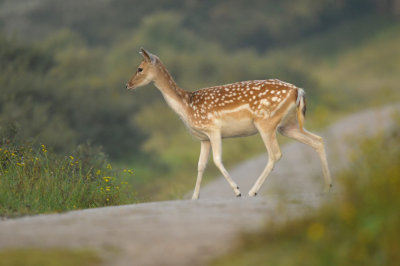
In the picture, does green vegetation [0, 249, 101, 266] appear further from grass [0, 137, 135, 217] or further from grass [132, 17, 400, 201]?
grass [0, 137, 135, 217]

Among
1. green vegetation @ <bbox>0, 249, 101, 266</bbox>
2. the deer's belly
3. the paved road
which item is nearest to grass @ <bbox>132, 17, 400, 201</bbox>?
the paved road

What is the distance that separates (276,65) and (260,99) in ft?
103

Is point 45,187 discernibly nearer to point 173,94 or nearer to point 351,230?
point 173,94

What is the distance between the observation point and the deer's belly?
415 inches

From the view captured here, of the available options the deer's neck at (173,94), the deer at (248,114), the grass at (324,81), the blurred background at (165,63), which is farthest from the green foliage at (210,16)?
the deer at (248,114)

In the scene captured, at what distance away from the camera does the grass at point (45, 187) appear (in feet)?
29.8

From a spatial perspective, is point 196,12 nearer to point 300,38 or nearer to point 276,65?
point 300,38

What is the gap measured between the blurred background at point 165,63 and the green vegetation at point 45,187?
83cm

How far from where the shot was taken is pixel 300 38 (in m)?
58.3

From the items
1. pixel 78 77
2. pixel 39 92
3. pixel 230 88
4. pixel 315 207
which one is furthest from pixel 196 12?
pixel 315 207

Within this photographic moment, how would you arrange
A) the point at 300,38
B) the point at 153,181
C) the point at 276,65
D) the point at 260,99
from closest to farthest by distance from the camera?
1. the point at 260,99
2. the point at 153,181
3. the point at 276,65
4. the point at 300,38

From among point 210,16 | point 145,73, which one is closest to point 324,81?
point 210,16

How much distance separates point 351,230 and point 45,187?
5021mm

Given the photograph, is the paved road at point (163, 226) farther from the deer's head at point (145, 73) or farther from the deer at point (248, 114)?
the deer's head at point (145, 73)
